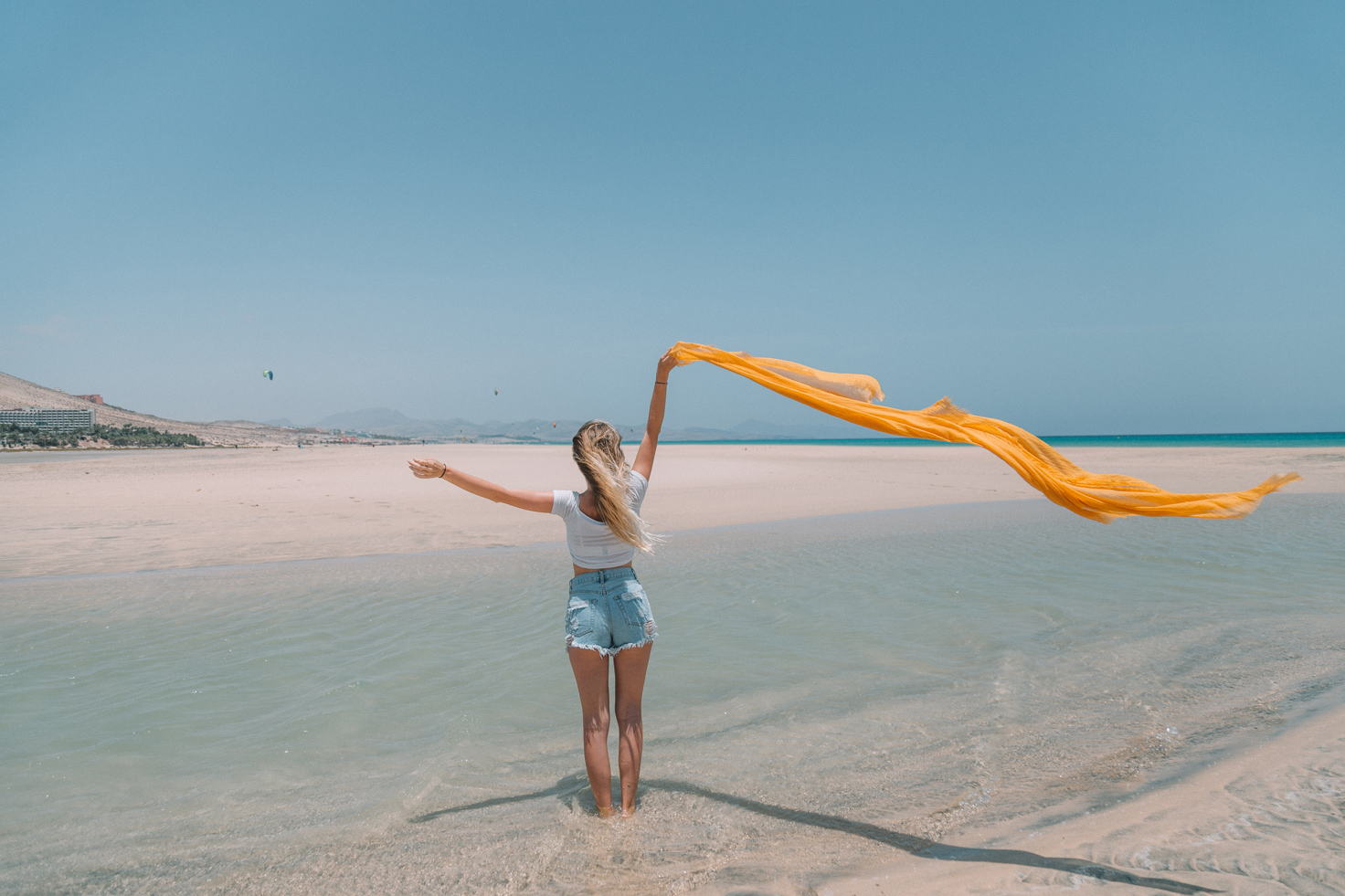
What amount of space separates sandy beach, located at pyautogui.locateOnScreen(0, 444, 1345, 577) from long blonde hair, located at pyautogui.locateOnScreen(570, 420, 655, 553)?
8.97 meters

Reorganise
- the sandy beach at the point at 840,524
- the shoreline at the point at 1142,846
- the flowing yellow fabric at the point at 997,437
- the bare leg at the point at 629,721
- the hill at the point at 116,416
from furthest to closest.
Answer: the hill at the point at 116,416 < the bare leg at the point at 629,721 < the flowing yellow fabric at the point at 997,437 < the sandy beach at the point at 840,524 < the shoreline at the point at 1142,846

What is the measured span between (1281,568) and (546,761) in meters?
10.5

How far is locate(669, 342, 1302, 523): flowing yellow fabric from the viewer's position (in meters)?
3.43

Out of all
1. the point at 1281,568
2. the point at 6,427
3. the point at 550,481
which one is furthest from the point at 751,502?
the point at 6,427

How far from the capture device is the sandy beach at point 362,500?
37.8ft

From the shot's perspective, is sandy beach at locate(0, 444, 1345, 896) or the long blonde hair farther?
the long blonde hair

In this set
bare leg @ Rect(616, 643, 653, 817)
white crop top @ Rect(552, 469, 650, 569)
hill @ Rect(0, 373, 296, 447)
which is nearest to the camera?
white crop top @ Rect(552, 469, 650, 569)

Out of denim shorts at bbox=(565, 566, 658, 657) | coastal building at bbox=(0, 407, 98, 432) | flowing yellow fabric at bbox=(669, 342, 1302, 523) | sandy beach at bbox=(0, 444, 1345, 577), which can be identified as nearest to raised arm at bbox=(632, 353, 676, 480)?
flowing yellow fabric at bbox=(669, 342, 1302, 523)

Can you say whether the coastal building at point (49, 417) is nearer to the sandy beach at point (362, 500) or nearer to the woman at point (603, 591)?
the sandy beach at point (362, 500)

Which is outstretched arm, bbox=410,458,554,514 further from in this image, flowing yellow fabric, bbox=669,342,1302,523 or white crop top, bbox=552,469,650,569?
flowing yellow fabric, bbox=669,342,1302,523

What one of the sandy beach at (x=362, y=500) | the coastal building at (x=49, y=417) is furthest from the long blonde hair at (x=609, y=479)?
the coastal building at (x=49, y=417)

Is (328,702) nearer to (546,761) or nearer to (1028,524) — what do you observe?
(546,761)

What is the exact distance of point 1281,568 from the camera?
30.1 feet

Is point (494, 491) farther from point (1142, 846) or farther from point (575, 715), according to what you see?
point (1142, 846)
